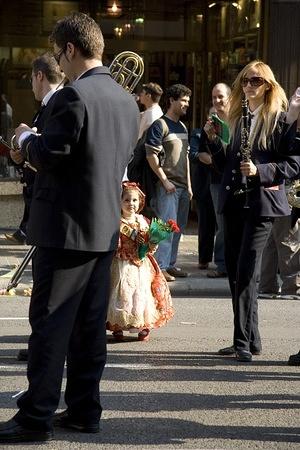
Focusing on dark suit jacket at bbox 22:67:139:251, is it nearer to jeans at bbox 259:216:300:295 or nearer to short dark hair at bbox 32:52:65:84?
short dark hair at bbox 32:52:65:84

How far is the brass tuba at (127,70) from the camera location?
939 cm

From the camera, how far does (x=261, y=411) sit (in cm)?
634

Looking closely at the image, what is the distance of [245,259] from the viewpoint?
295 inches

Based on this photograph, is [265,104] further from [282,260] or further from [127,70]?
[282,260]

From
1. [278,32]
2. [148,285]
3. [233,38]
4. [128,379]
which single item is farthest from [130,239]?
[233,38]

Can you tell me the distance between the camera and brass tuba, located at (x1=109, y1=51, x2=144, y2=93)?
9.39 m

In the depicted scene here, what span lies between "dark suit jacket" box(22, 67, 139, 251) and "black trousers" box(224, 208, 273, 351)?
2052 millimetres

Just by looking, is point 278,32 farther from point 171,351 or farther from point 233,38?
point 171,351

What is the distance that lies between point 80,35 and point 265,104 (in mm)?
2361

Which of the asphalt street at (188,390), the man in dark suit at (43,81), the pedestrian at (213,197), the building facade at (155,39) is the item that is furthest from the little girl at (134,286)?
the building facade at (155,39)

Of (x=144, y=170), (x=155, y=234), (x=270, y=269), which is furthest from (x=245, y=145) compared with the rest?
(x=144, y=170)

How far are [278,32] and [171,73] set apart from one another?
2.36m

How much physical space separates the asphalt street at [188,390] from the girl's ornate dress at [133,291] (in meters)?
0.20

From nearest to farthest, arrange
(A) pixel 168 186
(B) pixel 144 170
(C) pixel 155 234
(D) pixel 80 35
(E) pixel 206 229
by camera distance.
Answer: (D) pixel 80 35 → (C) pixel 155 234 → (A) pixel 168 186 → (B) pixel 144 170 → (E) pixel 206 229
